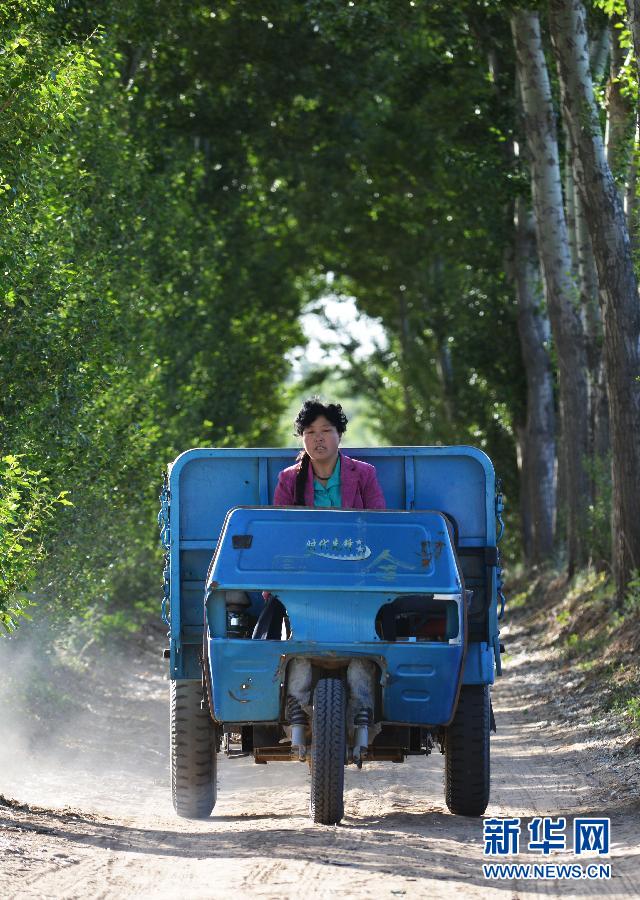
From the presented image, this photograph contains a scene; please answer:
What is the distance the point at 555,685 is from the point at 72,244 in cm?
768

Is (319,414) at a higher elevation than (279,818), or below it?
higher

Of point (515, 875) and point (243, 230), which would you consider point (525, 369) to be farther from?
point (515, 875)

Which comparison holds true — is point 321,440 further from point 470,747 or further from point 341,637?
point 470,747

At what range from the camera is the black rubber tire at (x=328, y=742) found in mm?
8594

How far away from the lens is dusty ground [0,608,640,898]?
7547mm

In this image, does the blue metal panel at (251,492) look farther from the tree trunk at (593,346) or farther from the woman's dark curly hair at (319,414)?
the tree trunk at (593,346)

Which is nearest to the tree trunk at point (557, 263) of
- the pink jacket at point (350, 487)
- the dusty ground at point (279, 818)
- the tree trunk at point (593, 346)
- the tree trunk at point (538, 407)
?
the tree trunk at point (593, 346)

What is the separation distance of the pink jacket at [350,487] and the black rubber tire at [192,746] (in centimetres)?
130

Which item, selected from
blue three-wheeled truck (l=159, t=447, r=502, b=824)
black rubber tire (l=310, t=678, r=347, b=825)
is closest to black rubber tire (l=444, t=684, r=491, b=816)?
blue three-wheeled truck (l=159, t=447, r=502, b=824)

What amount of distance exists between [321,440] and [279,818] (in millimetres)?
2397

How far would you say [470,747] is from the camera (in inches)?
383

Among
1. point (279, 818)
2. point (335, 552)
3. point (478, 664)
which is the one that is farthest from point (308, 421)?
point (279, 818)

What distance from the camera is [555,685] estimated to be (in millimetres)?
18781

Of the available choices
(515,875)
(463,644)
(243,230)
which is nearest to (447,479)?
(463,644)
